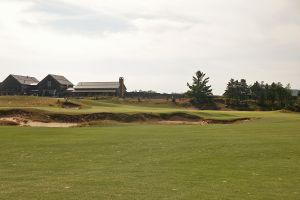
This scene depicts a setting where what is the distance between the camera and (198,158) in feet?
70.6

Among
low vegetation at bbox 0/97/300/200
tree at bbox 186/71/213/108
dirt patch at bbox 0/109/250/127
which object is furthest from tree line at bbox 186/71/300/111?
low vegetation at bbox 0/97/300/200

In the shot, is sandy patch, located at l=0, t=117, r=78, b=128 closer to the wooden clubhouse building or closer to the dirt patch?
the dirt patch

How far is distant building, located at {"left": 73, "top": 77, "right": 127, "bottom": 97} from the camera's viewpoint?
135 metres

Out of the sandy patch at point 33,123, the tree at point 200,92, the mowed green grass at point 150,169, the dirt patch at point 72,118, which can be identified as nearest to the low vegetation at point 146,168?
the mowed green grass at point 150,169

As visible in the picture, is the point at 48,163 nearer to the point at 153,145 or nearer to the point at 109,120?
the point at 153,145

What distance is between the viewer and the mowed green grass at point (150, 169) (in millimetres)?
13734

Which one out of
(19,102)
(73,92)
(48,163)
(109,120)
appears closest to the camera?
(48,163)

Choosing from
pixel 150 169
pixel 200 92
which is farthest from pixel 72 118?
pixel 200 92

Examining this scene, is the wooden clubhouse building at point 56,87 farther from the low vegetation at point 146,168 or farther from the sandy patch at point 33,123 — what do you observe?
the low vegetation at point 146,168

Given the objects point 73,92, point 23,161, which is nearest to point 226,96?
point 73,92

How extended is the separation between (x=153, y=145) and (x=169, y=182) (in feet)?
38.5

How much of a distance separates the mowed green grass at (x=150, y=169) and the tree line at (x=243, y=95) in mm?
86227

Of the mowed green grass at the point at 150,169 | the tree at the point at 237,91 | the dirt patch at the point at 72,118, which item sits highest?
the tree at the point at 237,91

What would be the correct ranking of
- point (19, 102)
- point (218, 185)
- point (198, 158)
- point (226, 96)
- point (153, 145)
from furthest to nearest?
point (226, 96) → point (19, 102) → point (153, 145) → point (198, 158) → point (218, 185)
